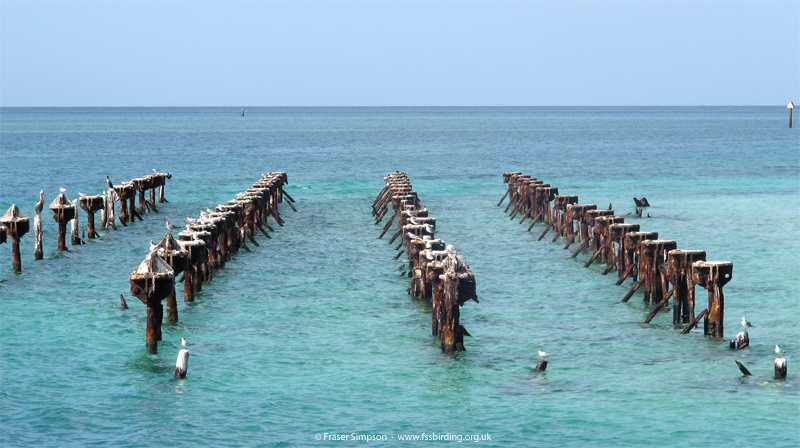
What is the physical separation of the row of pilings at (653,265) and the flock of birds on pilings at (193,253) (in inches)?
373

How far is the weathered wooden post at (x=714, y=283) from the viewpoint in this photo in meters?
17.0

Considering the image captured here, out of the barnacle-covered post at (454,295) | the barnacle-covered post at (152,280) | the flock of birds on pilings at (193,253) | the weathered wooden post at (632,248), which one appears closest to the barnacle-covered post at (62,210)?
the flock of birds on pilings at (193,253)

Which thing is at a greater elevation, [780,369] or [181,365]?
[780,369]

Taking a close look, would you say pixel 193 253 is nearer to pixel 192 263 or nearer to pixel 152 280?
pixel 192 263

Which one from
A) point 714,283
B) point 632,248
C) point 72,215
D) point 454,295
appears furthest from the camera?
point 72,215

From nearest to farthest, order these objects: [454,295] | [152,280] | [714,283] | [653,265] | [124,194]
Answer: [152,280] < [454,295] < [714,283] < [653,265] < [124,194]

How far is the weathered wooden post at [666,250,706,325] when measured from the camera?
17766 millimetres

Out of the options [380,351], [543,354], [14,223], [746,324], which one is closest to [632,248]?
[746,324]

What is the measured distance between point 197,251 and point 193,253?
11 centimetres

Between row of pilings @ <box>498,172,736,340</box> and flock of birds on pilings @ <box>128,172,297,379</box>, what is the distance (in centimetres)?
948

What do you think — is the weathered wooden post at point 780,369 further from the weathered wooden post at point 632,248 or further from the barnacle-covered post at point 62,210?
the barnacle-covered post at point 62,210

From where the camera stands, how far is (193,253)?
20109 mm

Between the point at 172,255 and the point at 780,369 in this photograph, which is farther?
the point at 172,255

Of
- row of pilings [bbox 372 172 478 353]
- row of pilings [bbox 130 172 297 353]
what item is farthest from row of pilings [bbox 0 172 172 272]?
row of pilings [bbox 372 172 478 353]
